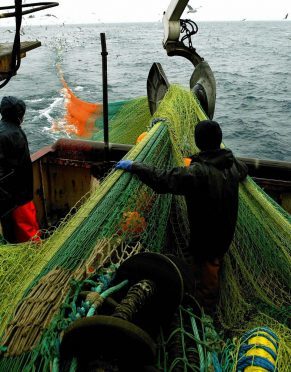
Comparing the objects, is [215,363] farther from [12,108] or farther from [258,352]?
[12,108]

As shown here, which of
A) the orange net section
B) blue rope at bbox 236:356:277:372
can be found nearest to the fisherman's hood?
blue rope at bbox 236:356:277:372

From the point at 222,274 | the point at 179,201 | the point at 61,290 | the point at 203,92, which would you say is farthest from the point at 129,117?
the point at 61,290

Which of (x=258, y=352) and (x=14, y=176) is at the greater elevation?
(x=258, y=352)

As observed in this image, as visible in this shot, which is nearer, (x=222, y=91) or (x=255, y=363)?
(x=255, y=363)

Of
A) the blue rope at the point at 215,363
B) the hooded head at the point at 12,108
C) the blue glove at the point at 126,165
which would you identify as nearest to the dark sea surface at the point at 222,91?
the hooded head at the point at 12,108

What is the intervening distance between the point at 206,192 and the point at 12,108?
8.15ft

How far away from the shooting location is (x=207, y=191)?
295 centimetres

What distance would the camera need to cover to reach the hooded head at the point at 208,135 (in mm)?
2928

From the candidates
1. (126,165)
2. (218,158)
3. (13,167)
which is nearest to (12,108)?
(13,167)

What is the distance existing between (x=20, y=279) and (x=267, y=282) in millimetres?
2255

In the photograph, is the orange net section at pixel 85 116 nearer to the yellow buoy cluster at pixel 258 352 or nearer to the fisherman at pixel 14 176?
the fisherman at pixel 14 176

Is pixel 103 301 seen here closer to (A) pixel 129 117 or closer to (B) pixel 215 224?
(B) pixel 215 224

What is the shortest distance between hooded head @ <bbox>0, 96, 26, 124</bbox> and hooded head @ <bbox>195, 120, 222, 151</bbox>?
225 centimetres

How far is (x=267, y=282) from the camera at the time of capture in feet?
11.2
